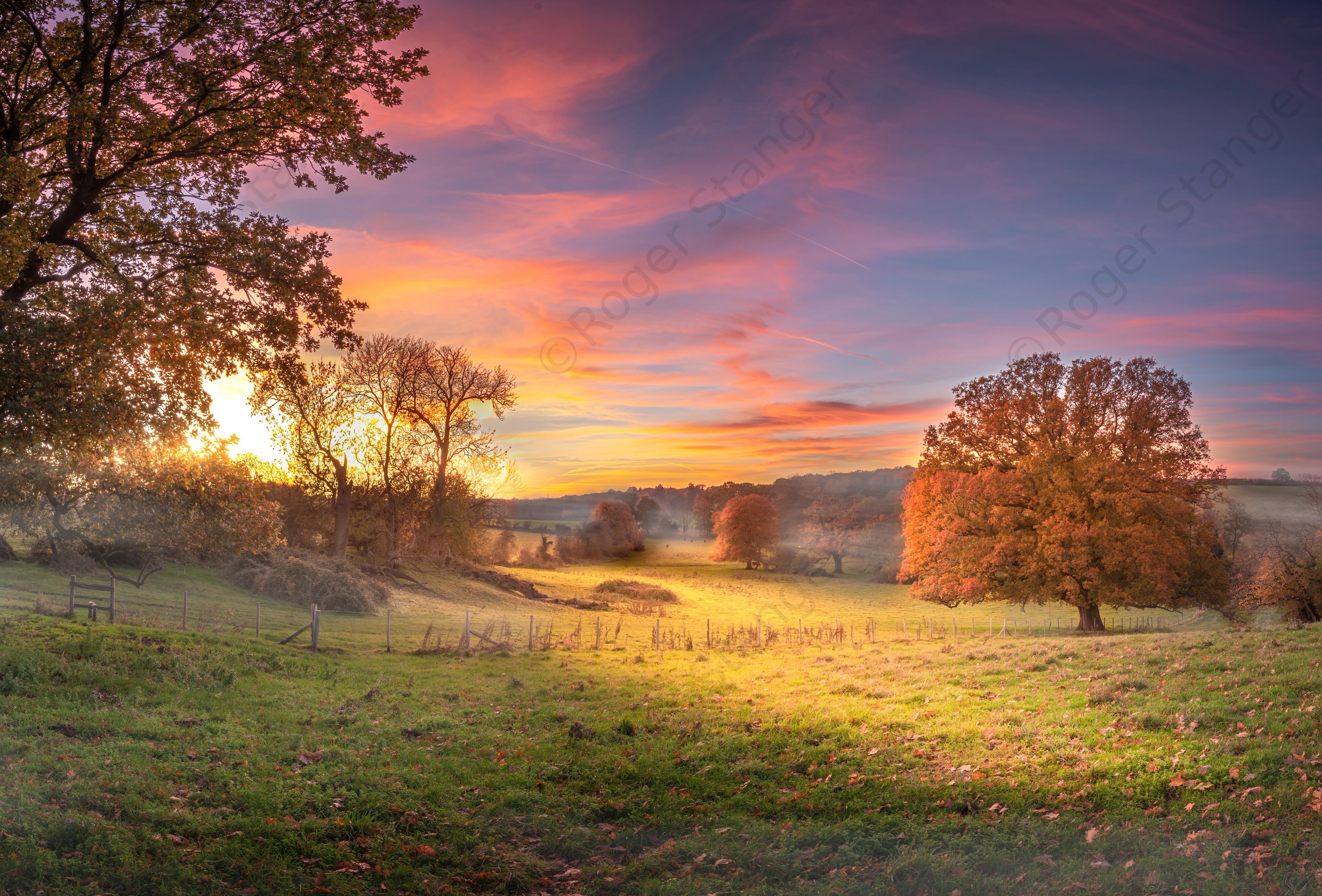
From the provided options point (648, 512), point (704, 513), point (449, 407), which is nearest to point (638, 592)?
point (449, 407)

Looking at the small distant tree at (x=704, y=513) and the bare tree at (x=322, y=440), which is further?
the small distant tree at (x=704, y=513)

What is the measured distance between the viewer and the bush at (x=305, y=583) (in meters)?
38.8

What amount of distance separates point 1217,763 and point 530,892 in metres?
9.64

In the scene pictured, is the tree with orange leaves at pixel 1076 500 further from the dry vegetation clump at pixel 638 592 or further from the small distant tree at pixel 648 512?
the small distant tree at pixel 648 512

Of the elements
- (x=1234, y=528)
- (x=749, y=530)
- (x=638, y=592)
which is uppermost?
(x=1234, y=528)

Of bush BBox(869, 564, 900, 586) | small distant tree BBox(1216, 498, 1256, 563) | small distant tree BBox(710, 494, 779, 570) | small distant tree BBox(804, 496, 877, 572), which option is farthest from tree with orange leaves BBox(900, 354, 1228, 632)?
small distant tree BBox(710, 494, 779, 570)

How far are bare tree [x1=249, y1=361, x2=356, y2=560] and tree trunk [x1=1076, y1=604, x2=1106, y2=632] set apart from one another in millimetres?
45636

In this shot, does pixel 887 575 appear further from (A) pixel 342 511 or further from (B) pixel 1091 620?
(A) pixel 342 511

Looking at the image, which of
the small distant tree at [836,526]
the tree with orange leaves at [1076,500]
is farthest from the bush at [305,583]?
the small distant tree at [836,526]

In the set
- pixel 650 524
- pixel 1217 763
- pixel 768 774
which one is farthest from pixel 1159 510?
pixel 650 524

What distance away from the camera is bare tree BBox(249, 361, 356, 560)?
164ft

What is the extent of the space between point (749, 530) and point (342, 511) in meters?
48.5

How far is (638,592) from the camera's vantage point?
60906 millimetres

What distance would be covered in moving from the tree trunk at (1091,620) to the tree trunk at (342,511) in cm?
4631
